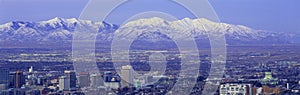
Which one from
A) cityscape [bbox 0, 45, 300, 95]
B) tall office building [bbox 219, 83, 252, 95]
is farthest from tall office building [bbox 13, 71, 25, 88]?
tall office building [bbox 219, 83, 252, 95]

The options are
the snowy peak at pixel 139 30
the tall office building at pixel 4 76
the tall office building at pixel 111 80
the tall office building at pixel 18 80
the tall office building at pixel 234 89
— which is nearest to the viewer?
the tall office building at pixel 111 80

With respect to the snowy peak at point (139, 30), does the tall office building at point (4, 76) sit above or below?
below

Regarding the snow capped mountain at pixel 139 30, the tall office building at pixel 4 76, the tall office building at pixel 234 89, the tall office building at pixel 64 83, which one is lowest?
the tall office building at pixel 234 89

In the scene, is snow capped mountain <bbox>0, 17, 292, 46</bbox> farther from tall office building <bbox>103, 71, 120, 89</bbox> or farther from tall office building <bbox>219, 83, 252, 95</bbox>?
tall office building <bbox>219, 83, 252, 95</bbox>

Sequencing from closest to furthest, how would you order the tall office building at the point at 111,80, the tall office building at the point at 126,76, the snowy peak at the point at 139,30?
the tall office building at the point at 126,76 → the tall office building at the point at 111,80 → the snowy peak at the point at 139,30

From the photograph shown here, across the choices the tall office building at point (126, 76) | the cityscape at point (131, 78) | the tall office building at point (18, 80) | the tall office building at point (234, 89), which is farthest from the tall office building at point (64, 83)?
the tall office building at point (234, 89)

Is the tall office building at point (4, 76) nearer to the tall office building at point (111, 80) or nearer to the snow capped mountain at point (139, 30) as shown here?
the snow capped mountain at point (139, 30)

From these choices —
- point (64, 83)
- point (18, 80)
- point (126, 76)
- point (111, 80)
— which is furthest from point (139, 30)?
point (126, 76)
